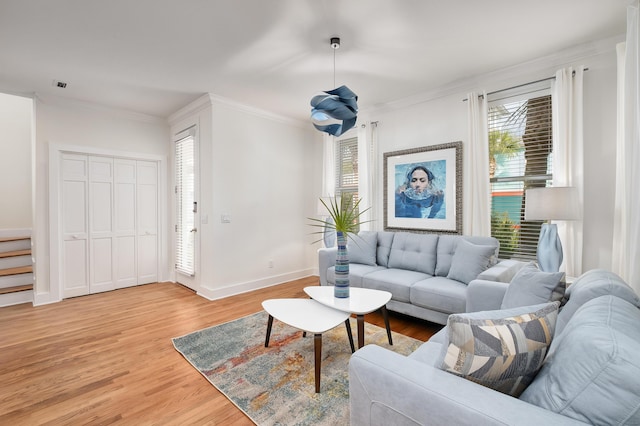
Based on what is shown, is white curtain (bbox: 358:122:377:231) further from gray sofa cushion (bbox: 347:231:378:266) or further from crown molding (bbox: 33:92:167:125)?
crown molding (bbox: 33:92:167:125)

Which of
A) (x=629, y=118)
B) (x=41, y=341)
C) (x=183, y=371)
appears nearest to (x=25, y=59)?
(x=41, y=341)

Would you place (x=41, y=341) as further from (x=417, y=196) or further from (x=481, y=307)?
(x=417, y=196)

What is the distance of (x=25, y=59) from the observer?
9.98 ft

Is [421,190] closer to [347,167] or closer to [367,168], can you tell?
[367,168]

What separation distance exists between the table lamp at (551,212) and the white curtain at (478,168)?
69cm

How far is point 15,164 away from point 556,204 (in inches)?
280

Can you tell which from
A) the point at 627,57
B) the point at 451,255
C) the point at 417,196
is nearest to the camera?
the point at 627,57

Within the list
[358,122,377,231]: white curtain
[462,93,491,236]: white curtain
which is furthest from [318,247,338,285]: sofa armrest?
[462,93,491,236]: white curtain

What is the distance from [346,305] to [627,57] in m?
2.70

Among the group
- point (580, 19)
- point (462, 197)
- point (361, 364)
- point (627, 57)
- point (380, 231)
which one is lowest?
point (361, 364)

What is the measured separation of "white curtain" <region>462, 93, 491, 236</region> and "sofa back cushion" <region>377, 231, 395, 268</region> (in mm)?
926

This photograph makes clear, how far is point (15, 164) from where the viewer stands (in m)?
4.75

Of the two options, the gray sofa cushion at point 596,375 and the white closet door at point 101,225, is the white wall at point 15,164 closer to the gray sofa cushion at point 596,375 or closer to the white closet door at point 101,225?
the white closet door at point 101,225

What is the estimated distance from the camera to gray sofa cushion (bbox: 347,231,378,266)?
4.01m
